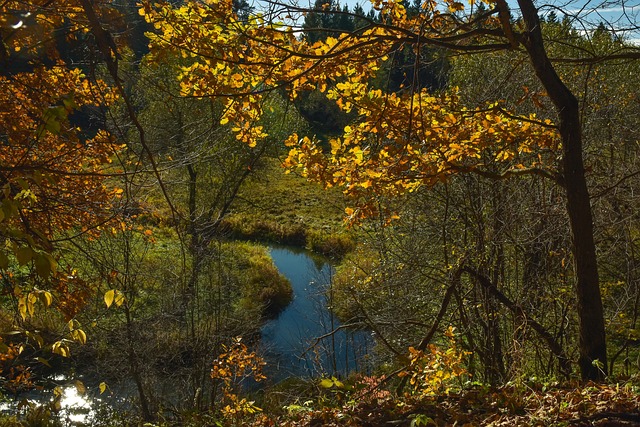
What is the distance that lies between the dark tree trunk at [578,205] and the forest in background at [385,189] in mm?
17

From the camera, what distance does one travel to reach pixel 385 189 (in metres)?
5.13

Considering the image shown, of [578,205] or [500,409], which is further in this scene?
[578,205]

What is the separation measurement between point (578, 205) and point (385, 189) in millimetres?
1633

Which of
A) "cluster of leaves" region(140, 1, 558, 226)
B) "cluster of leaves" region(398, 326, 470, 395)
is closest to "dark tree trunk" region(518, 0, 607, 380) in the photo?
"cluster of leaves" region(140, 1, 558, 226)

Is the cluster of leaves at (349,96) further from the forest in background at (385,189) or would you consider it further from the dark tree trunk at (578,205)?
the dark tree trunk at (578,205)

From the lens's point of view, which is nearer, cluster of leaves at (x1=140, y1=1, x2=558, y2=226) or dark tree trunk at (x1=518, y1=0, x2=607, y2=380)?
cluster of leaves at (x1=140, y1=1, x2=558, y2=226)

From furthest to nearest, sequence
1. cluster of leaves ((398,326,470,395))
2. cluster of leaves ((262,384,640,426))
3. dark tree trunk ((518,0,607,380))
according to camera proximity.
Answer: cluster of leaves ((398,326,470,395)) → dark tree trunk ((518,0,607,380)) → cluster of leaves ((262,384,640,426))

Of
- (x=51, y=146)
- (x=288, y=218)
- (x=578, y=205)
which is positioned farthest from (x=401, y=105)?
(x=288, y=218)

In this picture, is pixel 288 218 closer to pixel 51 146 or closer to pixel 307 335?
pixel 307 335

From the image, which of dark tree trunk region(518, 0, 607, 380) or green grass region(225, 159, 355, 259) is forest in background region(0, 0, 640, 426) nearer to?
dark tree trunk region(518, 0, 607, 380)

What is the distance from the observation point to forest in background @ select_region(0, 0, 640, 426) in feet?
11.7

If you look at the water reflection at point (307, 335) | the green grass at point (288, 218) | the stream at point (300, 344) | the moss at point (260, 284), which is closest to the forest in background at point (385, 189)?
the stream at point (300, 344)

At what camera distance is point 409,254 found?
868 centimetres

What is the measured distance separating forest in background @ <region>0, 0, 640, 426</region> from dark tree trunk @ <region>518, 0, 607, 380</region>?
17 millimetres
